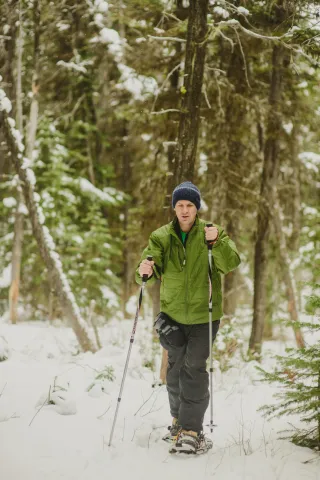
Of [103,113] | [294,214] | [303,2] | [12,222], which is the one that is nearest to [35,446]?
[303,2]

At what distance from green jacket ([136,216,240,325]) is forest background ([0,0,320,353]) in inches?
75.6

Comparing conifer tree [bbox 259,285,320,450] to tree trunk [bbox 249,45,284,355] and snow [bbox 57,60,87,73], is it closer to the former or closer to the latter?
tree trunk [bbox 249,45,284,355]

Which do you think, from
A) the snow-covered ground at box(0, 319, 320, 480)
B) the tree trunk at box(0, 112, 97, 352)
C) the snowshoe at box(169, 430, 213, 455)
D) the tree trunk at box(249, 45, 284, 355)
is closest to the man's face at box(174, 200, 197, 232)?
the snowshoe at box(169, 430, 213, 455)

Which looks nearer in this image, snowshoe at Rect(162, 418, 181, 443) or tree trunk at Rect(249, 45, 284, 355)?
snowshoe at Rect(162, 418, 181, 443)

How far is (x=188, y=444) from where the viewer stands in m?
4.02

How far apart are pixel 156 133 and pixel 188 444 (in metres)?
7.67

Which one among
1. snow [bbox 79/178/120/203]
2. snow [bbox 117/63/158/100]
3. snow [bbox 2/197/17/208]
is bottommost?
snow [bbox 2/197/17/208]

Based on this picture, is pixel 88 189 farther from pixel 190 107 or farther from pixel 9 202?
pixel 190 107

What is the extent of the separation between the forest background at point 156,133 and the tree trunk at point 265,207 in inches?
1.4

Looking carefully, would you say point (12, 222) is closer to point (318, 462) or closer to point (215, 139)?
point (215, 139)

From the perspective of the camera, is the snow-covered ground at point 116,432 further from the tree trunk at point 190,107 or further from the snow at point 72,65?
the snow at point 72,65

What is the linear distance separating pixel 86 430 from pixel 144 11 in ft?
28.9

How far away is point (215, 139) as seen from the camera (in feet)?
32.8

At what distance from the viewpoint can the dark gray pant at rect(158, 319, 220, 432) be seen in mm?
4168
